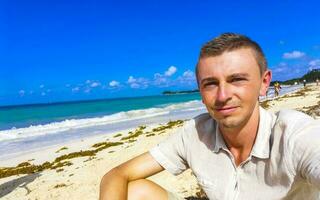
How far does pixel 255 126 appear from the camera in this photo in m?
2.81

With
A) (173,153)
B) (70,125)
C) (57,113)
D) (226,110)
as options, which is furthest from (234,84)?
(57,113)

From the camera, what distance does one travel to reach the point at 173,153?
3.46 meters

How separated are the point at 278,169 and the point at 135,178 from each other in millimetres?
1405

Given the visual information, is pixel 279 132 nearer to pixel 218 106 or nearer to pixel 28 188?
pixel 218 106

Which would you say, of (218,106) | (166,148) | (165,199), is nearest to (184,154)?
(166,148)

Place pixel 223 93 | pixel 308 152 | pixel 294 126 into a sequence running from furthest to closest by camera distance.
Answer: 1. pixel 223 93
2. pixel 294 126
3. pixel 308 152

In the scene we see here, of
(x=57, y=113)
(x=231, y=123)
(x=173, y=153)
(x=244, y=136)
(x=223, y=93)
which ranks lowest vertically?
(x=173, y=153)

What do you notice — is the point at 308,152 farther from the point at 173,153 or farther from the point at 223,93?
the point at 173,153

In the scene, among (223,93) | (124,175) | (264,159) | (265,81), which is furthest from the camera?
(124,175)

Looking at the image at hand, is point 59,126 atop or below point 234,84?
atop

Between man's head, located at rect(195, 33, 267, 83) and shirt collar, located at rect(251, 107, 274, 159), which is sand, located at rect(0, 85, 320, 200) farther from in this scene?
man's head, located at rect(195, 33, 267, 83)

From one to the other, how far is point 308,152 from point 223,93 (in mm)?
710

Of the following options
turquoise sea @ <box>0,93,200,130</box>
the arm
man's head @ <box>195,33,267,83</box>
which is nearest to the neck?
man's head @ <box>195,33,267,83</box>

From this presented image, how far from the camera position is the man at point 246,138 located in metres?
2.42
